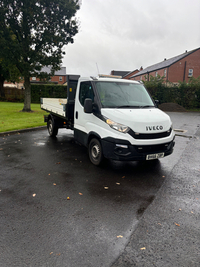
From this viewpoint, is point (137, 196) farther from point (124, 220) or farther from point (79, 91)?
point (79, 91)

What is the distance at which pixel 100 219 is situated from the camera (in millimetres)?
3350

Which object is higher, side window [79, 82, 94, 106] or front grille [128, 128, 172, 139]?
side window [79, 82, 94, 106]

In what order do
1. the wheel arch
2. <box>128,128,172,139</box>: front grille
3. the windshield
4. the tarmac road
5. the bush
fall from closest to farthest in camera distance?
1. the tarmac road
2. <box>128,128,172,139</box>: front grille
3. the wheel arch
4. the windshield
5. the bush

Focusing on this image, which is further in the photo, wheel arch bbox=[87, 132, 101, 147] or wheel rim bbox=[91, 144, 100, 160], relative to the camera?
wheel rim bbox=[91, 144, 100, 160]

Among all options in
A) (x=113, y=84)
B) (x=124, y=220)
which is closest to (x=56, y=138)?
(x=113, y=84)

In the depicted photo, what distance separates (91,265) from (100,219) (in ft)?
3.13

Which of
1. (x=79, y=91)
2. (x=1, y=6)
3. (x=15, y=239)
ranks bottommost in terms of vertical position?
(x=15, y=239)

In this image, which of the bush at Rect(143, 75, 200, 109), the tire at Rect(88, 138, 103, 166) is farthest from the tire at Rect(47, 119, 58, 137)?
the bush at Rect(143, 75, 200, 109)

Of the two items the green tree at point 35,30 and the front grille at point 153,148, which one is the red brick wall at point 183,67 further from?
the front grille at point 153,148

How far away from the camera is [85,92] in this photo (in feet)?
20.5

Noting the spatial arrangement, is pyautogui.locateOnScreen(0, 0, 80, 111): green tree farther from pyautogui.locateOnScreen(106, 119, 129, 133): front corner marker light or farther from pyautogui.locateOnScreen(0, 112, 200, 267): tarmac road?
pyautogui.locateOnScreen(106, 119, 129, 133): front corner marker light

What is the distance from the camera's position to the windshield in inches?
222

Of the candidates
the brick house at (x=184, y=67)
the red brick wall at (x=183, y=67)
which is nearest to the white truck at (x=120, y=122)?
the brick house at (x=184, y=67)

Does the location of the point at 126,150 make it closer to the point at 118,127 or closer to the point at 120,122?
the point at 118,127
